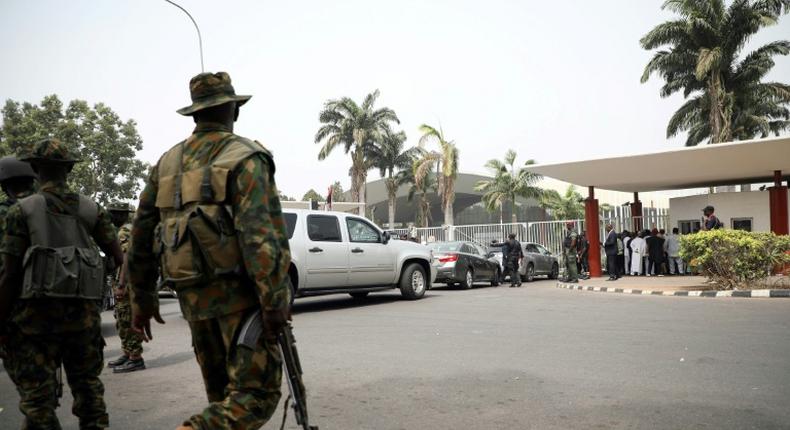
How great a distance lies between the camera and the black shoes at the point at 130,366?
22.2ft

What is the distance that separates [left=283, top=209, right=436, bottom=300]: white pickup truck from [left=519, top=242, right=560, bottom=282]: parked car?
8312mm

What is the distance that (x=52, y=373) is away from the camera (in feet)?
12.0

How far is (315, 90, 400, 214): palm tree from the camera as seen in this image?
138 ft

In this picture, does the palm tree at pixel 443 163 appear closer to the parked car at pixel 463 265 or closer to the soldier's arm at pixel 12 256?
the parked car at pixel 463 265

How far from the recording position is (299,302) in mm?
14609

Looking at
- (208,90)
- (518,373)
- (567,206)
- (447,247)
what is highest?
(567,206)

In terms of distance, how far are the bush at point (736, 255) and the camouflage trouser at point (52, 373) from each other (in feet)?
43.9

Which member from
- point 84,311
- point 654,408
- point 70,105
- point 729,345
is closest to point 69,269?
point 84,311

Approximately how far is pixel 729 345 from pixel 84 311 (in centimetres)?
665

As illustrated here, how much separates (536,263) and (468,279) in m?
4.83

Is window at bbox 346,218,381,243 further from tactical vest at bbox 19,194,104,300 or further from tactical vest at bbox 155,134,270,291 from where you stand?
tactical vest at bbox 155,134,270,291

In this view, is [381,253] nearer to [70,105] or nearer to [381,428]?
[381,428]

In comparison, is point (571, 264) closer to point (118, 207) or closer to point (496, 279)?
point (496, 279)

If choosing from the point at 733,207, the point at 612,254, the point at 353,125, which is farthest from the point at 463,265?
the point at 353,125
